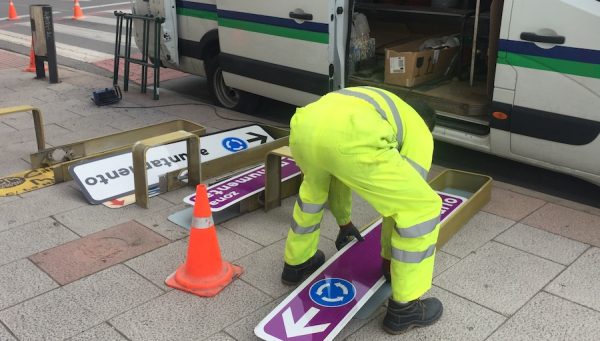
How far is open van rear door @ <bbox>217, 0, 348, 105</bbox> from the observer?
5527mm

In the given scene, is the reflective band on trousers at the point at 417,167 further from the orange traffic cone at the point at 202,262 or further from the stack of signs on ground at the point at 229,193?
the stack of signs on ground at the point at 229,193

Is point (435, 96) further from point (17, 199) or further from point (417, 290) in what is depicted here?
point (17, 199)

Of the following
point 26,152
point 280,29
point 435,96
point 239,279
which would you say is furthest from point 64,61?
point 239,279

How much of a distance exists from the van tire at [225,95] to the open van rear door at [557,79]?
10.9 ft

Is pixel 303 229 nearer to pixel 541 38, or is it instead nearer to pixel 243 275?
pixel 243 275

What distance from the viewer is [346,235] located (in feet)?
12.3

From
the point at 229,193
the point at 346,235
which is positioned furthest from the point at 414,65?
the point at 346,235

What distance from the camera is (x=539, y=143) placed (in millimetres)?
4457

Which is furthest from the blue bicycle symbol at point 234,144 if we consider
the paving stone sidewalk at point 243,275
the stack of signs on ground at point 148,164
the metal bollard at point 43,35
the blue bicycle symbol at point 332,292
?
the metal bollard at point 43,35

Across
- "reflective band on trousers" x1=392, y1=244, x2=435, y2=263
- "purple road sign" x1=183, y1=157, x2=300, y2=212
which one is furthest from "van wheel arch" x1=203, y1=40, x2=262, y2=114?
"reflective band on trousers" x1=392, y1=244, x2=435, y2=263

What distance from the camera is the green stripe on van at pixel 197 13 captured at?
6918 mm

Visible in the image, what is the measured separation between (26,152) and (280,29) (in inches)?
106

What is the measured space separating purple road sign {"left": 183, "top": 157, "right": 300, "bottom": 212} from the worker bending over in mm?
1326

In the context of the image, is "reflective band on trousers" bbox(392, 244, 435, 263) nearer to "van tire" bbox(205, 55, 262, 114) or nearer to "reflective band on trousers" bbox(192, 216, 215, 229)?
"reflective band on trousers" bbox(192, 216, 215, 229)
